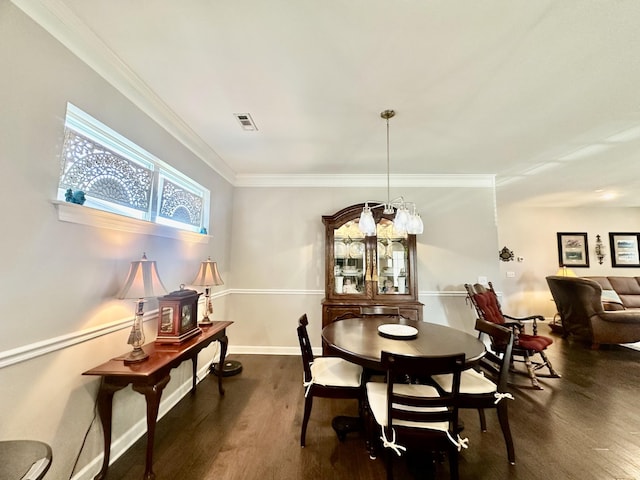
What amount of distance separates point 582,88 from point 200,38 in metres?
2.75

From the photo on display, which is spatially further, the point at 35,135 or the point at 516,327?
the point at 516,327

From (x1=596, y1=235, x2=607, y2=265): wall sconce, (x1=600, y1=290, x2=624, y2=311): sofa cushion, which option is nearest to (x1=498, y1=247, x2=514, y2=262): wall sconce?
(x1=600, y1=290, x2=624, y2=311): sofa cushion

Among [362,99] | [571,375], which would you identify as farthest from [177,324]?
[571,375]

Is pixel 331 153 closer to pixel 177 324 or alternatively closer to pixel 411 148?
pixel 411 148

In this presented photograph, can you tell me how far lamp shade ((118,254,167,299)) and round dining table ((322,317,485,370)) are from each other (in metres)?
1.27

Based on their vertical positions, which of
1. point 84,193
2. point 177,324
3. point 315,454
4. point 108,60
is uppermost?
point 108,60

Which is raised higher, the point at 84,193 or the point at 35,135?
the point at 35,135

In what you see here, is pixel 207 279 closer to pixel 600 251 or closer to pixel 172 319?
pixel 172 319

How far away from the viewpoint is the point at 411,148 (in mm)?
3064

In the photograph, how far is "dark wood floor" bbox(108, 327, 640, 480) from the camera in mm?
1733

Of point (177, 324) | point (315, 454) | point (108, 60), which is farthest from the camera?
point (177, 324)

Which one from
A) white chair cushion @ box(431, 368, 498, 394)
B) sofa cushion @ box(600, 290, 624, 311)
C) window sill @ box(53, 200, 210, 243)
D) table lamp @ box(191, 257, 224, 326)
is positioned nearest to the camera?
window sill @ box(53, 200, 210, 243)

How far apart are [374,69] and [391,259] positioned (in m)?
2.48

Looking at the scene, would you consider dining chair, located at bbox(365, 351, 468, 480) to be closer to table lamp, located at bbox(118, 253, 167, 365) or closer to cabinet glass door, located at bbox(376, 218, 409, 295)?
table lamp, located at bbox(118, 253, 167, 365)
